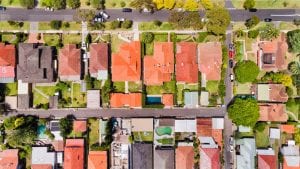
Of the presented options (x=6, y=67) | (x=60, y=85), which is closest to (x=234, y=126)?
(x=60, y=85)

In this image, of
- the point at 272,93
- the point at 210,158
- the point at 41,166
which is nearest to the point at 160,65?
the point at 210,158

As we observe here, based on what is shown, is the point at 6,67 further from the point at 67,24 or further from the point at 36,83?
the point at 67,24

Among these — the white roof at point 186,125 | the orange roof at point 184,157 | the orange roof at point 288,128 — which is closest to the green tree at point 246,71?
the orange roof at point 288,128

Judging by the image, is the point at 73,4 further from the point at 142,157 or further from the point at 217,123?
the point at 217,123

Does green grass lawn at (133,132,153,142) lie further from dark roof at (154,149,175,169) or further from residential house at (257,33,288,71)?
residential house at (257,33,288,71)

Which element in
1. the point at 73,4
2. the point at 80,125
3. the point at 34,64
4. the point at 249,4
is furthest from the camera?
→ the point at 249,4

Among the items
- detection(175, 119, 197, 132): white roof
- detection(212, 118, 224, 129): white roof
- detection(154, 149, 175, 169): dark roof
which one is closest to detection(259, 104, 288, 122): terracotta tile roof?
detection(212, 118, 224, 129): white roof

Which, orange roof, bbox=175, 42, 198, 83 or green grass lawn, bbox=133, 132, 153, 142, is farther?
green grass lawn, bbox=133, 132, 153, 142
